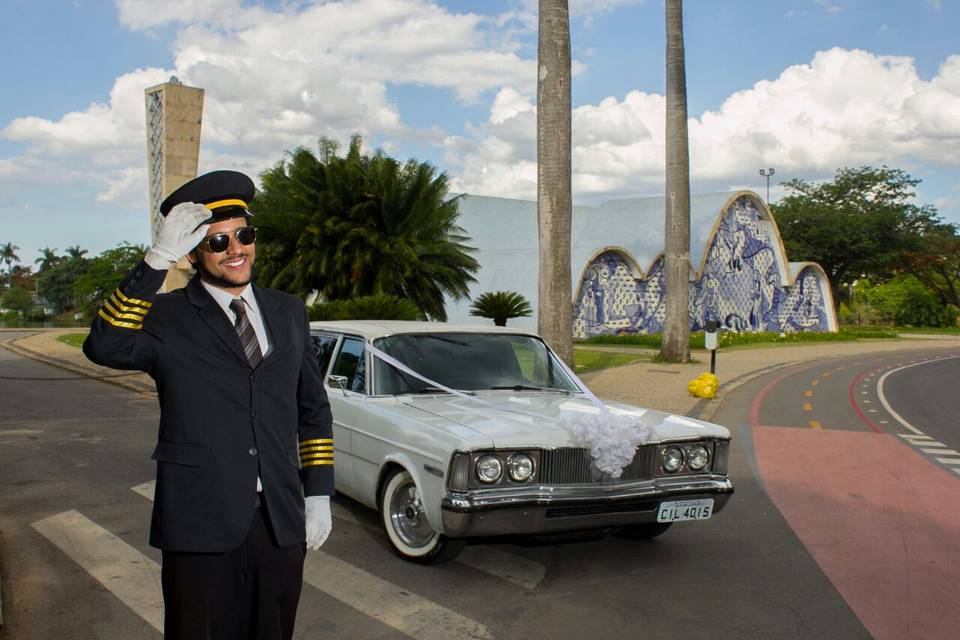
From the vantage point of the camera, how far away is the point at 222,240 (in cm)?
279

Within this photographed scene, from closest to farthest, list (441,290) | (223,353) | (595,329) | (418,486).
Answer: (223,353), (418,486), (441,290), (595,329)

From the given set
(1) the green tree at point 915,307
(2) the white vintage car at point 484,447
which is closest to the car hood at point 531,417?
(2) the white vintage car at point 484,447

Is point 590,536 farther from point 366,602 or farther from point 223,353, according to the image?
point 223,353

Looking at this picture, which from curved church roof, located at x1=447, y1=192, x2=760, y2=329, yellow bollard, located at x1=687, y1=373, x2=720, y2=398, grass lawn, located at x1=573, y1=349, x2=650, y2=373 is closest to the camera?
yellow bollard, located at x1=687, y1=373, x2=720, y2=398

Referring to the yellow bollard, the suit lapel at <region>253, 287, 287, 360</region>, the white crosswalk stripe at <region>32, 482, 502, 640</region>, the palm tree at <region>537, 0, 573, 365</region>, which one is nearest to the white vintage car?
the white crosswalk stripe at <region>32, 482, 502, 640</region>

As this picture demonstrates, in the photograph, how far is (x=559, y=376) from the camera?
22.5ft

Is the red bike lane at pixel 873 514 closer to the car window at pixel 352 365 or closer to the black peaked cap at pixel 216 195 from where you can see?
the car window at pixel 352 365

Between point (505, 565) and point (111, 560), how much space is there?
251cm

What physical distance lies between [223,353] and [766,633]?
10.6 ft

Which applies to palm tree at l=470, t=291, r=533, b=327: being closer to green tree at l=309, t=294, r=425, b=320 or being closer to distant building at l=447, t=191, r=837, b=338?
green tree at l=309, t=294, r=425, b=320

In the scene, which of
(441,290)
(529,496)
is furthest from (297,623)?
(441,290)

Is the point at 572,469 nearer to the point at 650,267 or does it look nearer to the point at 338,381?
the point at 338,381

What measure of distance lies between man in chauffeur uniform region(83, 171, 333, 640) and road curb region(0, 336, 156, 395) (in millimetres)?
12843

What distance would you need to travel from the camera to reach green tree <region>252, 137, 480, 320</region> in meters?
23.2
